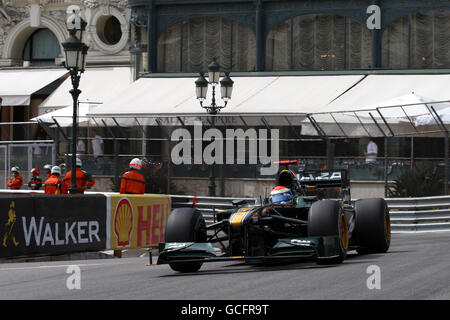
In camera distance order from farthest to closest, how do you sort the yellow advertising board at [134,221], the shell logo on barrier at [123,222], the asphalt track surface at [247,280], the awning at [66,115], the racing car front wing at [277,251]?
the awning at [66,115]
the shell logo on barrier at [123,222]
the yellow advertising board at [134,221]
the racing car front wing at [277,251]
the asphalt track surface at [247,280]

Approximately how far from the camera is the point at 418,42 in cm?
3472

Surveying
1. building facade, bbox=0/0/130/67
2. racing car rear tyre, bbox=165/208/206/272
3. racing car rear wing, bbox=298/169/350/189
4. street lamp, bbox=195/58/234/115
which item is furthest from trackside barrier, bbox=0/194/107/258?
building facade, bbox=0/0/130/67

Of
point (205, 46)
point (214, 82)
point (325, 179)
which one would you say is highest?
point (205, 46)

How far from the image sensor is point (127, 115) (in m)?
33.8

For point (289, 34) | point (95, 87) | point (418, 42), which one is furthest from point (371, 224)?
point (95, 87)

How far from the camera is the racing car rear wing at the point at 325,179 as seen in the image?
53.0 ft

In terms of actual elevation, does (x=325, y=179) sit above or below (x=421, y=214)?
above

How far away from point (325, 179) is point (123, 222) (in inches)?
177

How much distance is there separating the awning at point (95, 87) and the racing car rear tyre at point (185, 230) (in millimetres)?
25220

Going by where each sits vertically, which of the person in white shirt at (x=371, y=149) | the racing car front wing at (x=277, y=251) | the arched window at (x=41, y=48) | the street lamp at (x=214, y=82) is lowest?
the racing car front wing at (x=277, y=251)

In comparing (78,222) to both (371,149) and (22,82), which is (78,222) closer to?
(371,149)

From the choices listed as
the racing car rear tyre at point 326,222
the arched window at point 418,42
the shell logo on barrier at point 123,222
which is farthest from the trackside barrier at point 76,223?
the arched window at point 418,42

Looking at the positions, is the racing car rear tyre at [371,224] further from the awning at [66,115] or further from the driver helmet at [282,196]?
the awning at [66,115]
